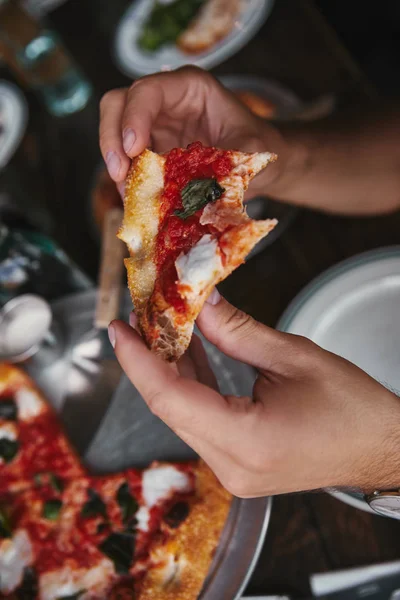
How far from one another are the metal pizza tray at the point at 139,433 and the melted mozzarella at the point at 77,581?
28 cm

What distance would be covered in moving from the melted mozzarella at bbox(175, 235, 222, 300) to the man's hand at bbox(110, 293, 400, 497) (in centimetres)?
9

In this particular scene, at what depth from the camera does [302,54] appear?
7.46 ft

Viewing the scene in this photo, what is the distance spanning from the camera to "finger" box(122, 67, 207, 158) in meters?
1.27

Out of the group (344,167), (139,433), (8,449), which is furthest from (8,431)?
(344,167)

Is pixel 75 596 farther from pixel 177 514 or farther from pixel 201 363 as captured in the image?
pixel 201 363

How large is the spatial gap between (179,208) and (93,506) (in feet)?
3.19

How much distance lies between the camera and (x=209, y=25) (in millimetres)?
2512

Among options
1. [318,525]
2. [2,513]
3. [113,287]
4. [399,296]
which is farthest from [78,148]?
[318,525]

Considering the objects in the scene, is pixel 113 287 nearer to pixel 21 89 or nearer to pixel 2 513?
pixel 2 513

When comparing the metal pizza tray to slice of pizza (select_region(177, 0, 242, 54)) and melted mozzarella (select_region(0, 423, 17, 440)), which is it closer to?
melted mozzarella (select_region(0, 423, 17, 440))

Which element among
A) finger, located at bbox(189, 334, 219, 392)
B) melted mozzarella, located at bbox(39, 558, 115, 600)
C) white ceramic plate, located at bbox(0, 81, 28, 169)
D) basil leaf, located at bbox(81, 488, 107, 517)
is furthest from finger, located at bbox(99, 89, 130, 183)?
white ceramic plate, located at bbox(0, 81, 28, 169)

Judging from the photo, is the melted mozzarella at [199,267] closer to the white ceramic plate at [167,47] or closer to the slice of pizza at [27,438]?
the slice of pizza at [27,438]

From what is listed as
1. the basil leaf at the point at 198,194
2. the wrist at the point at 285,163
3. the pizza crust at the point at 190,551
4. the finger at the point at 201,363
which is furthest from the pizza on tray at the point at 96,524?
the wrist at the point at 285,163

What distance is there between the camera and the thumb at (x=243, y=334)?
1.01m
